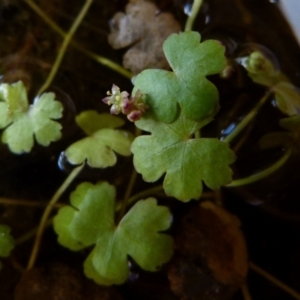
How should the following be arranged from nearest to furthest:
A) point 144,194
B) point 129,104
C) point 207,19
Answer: point 129,104
point 144,194
point 207,19

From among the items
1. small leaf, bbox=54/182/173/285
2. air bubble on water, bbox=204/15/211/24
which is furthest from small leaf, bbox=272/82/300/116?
small leaf, bbox=54/182/173/285

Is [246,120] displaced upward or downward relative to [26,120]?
upward

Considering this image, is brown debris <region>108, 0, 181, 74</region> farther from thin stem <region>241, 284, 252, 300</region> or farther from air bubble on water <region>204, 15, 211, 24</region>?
thin stem <region>241, 284, 252, 300</region>

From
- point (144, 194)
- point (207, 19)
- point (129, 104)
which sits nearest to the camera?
point (129, 104)

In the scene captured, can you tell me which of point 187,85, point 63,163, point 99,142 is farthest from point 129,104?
point 63,163

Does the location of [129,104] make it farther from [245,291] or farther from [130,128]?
[245,291]
